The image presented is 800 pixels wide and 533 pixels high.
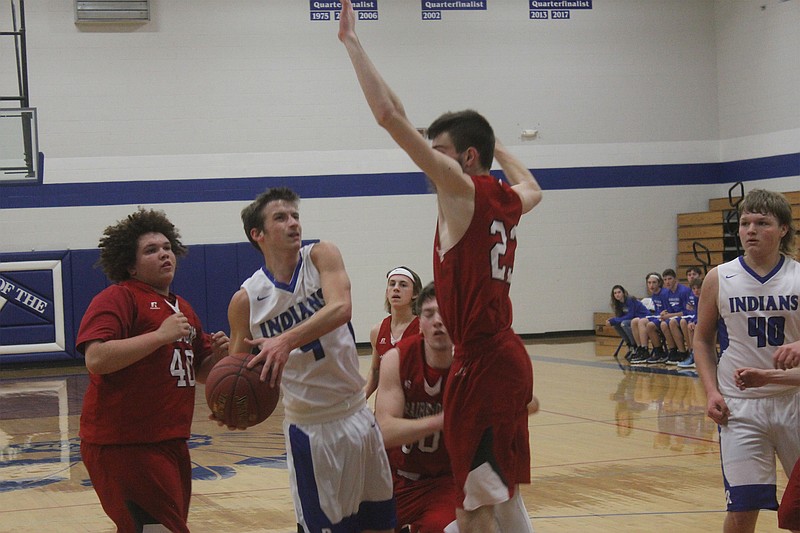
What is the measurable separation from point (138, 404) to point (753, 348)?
2666 millimetres

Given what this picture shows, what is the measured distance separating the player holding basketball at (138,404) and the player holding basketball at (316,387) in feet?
0.94

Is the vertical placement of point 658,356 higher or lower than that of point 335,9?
lower

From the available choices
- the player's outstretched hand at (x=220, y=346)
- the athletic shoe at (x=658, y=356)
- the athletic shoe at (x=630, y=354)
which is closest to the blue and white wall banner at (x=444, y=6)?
the athletic shoe at (x=630, y=354)

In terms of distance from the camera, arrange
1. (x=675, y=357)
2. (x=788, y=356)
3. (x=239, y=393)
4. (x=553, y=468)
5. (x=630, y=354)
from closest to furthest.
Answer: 1. (x=239, y=393)
2. (x=788, y=356)
3. (x=553, y=468)
4. (x=675, y=357)
5. (x=630, y=354)

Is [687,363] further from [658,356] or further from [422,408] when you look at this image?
[422,408]

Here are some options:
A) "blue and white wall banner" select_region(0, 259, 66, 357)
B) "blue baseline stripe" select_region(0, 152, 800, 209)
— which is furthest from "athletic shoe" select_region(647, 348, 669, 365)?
"blue and white wall banner" select_region(0, 259, 66, 357)

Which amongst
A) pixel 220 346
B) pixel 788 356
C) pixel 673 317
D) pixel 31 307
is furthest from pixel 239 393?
pixel 31 307

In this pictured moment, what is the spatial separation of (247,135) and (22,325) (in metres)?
4.86

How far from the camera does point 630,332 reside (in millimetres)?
15547

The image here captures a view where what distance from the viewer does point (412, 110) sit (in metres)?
17.8

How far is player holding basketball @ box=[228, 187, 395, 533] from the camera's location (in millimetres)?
3938

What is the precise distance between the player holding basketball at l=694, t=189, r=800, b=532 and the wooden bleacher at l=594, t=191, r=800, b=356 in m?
12.9

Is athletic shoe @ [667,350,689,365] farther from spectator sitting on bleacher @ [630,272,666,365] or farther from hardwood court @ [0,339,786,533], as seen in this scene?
hardwood court @ [0,339,786,533]

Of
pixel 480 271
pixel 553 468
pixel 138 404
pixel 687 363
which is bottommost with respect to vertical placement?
pixel 687 363
